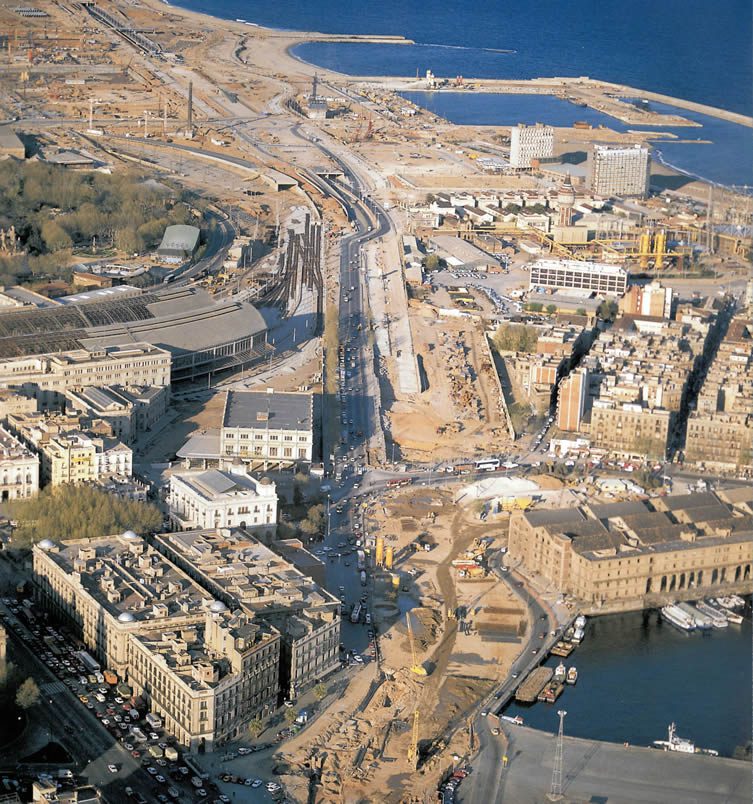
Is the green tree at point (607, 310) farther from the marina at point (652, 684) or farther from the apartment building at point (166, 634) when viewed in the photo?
the apartment building at point (166, 634)

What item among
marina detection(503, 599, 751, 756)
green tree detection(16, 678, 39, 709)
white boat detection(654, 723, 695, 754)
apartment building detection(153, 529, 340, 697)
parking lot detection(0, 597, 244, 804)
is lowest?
marina detection(503, 599, 751, 756)

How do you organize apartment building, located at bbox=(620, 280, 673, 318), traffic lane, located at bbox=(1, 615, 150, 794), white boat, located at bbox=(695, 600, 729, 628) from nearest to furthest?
traffic lane, located at bbox=(1, 615, 150, 794), white boat, located at bbox=(695, 600, 729, 628), apartment building, located at bbox=(620, 280, 673, 318)

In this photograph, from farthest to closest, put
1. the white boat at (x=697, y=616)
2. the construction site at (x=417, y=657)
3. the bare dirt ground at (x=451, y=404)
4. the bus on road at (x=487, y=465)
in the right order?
1. the bare dirt ground at (x=451, y=404)
2. the bus on road at (x=487, y=465)
3. the white boat at (x=697, y=616)
4. the construction site at (x=417, y=657)

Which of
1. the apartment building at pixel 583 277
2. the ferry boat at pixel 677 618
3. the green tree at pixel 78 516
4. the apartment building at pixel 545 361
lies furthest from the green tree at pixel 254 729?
the apartment building at pixel 583 277

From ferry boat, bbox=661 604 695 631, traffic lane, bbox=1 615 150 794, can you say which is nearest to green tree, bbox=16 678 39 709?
traffic lane, bbox=1 615 150 794

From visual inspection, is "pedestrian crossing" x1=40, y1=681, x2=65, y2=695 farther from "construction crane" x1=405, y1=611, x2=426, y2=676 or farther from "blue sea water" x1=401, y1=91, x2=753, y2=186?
"blue sea water" x1=401, y1=91, x2=753, y2=186

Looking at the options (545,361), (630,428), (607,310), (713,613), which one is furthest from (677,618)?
(607,310)

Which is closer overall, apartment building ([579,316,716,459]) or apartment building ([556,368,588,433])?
apartment building ([579,316,716,459])
